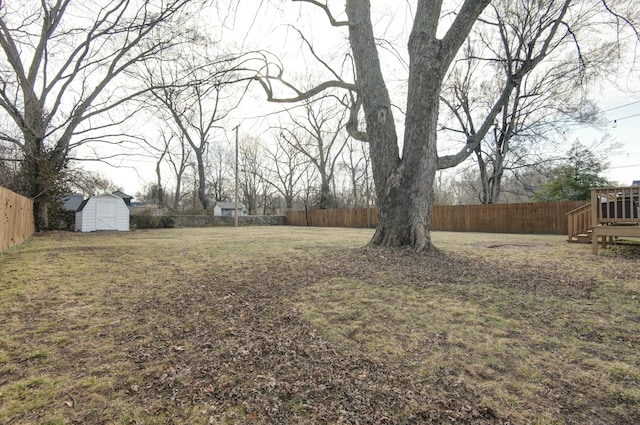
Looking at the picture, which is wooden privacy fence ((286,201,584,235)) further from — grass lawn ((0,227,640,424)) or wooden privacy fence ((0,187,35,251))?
wooden privacy fence ((0,187,35,251))

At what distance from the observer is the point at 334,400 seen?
1.61 meters

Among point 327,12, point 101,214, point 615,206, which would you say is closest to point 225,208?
point 101,214

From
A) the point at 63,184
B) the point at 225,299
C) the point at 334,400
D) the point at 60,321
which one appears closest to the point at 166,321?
the point at 225,299

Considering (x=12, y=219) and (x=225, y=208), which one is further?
(x=225, y=208)

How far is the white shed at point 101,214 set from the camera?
16.4 m

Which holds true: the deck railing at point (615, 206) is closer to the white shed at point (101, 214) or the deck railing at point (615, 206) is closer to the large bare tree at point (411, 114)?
the large bare tree at point (411, 114)

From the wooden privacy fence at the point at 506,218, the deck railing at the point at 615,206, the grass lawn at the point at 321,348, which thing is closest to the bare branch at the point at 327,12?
the grass lawn at the point at 321,348

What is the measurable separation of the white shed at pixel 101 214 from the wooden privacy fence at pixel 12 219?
7.18 metres

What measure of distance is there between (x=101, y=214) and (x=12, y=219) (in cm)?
1003

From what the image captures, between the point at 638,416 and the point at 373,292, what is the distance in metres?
2.13

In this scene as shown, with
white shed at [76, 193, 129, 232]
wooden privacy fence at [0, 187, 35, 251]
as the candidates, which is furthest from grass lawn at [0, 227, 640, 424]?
white shed at [76, 193, 129, 232]

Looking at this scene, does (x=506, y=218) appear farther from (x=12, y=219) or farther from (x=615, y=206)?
(x=12, y=219)

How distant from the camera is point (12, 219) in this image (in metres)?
7.69

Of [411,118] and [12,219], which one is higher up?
[411,118]
